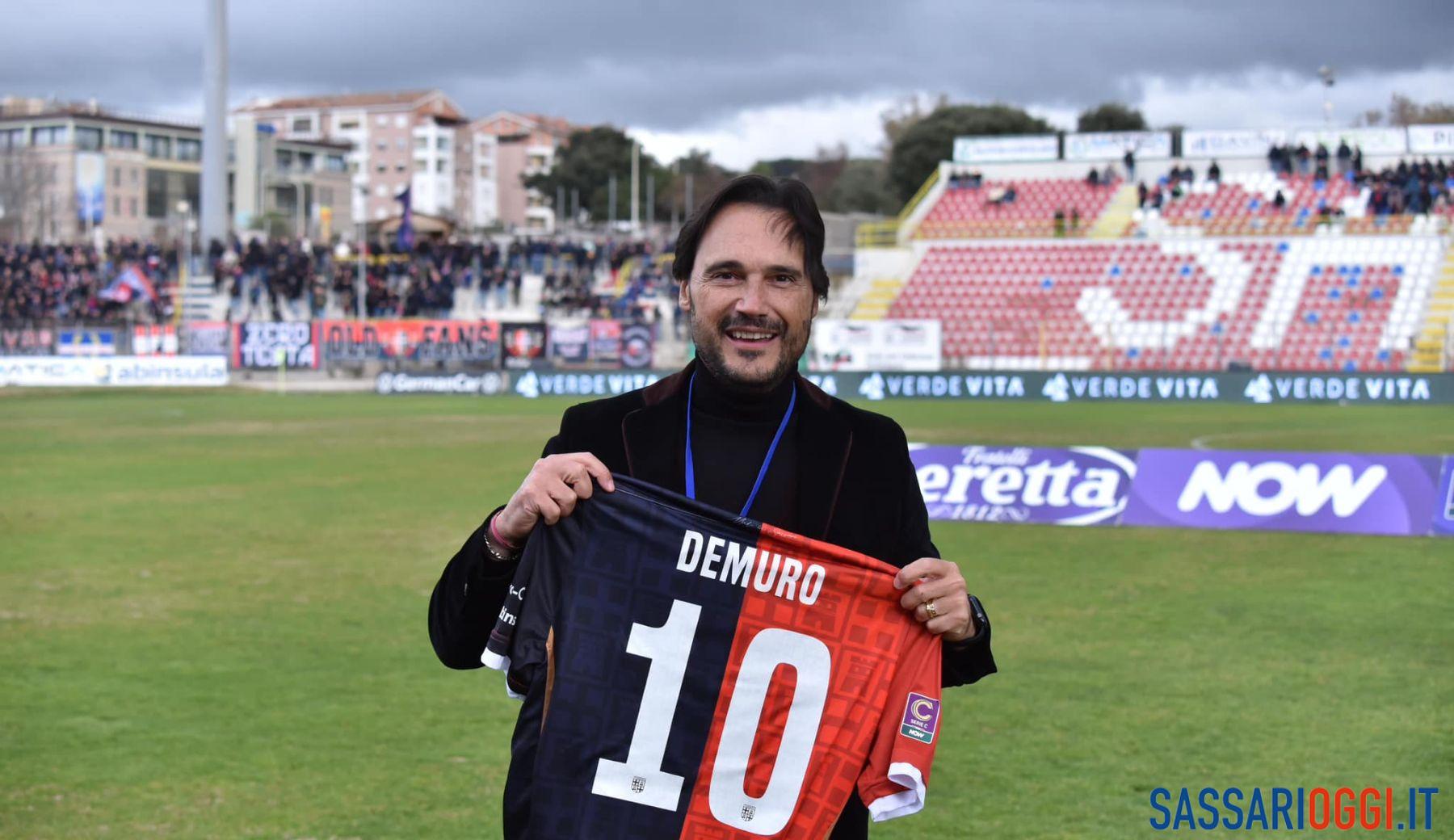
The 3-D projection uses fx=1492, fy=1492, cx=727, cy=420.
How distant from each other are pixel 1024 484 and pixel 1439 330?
3443cm

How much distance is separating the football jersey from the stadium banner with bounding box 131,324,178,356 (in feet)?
166

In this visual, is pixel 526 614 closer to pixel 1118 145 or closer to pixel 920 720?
pixel 920 720

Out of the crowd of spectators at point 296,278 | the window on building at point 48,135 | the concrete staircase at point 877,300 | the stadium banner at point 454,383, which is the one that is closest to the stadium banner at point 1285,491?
the stadium banner at point 454,383

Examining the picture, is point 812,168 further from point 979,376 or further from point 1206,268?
point 979,376

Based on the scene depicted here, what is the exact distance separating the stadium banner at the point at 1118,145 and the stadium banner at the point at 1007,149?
764 millimetres

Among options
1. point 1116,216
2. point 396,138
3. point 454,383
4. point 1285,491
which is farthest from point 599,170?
point 1285,491

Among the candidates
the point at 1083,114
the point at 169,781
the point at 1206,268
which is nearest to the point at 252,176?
the point at 1083,114

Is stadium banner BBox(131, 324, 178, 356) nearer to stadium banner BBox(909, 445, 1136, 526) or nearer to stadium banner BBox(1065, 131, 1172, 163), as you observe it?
stadium banner BBox(1065, 131, 1172, 163)

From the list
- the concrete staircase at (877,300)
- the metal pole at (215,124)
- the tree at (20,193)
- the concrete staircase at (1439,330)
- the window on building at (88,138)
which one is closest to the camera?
the concrete staircase at (1439,330)

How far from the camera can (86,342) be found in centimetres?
5122

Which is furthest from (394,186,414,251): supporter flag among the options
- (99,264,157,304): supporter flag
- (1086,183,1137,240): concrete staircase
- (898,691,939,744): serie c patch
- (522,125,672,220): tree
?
(522,125,672,220): tree

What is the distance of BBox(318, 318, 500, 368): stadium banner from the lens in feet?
162

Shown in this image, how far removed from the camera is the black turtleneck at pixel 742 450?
10.3ft

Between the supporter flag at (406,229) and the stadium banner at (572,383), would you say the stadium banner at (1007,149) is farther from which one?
the stadium banner at (572,383)
